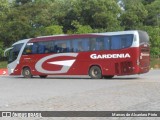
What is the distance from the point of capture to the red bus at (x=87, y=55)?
84.9ft

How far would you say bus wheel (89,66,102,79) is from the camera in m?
27.4

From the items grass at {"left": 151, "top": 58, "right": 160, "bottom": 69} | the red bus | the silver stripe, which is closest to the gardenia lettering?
the red bus

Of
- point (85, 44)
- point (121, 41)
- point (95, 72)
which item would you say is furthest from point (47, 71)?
point (121, 41)

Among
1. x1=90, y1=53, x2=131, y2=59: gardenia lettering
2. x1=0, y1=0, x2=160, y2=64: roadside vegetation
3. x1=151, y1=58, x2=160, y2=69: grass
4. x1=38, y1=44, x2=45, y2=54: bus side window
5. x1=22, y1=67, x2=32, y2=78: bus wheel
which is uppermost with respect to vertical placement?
x1=0, y1=0, x2=160, y2=64: roadside vegetation

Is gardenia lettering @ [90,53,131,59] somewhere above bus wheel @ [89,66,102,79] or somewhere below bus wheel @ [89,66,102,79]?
above

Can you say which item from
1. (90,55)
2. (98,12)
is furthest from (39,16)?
(90,55)

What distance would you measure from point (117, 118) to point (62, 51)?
19.6 m

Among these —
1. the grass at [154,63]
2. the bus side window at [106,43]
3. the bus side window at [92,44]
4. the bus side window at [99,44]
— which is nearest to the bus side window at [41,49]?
the bus side window at [92,44]

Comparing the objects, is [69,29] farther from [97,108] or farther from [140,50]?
[97,108]

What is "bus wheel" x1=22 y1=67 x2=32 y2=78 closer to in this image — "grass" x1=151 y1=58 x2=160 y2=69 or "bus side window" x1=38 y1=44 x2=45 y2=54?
"bus side window" x1=38 y1=44 x2=45 y2=54

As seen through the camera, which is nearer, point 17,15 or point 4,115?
point 4,115

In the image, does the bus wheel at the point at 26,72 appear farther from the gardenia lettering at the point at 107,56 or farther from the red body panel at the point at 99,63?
the gardenia lettering at the point at 107,56

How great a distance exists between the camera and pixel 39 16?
6241 cm

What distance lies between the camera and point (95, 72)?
27562mm
